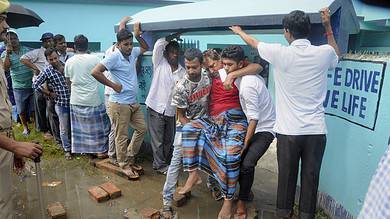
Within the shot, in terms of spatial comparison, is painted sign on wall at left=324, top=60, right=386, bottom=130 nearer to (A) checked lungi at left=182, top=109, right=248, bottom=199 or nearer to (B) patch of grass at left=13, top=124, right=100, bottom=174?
(A) checked lungi at left=182, top=109, right=248, bottom=199

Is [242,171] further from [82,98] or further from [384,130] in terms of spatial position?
[82,98]

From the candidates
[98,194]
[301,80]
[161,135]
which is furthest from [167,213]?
[301,80]

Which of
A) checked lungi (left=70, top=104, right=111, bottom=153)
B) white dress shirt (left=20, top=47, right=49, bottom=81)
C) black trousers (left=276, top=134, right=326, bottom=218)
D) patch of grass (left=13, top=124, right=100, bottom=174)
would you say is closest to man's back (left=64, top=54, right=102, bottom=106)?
checked lungi (left=70, top=104, right=111, bottom=153)

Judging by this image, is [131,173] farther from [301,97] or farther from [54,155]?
[301,97]

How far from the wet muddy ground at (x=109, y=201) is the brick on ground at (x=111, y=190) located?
2.3 inches

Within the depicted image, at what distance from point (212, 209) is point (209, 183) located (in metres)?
0.44

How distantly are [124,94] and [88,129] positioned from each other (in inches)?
42.8

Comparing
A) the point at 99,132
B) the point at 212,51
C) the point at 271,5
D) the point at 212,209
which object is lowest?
the point at 212,209

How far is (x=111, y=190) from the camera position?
3.83 m

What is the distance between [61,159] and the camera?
16.4 ft

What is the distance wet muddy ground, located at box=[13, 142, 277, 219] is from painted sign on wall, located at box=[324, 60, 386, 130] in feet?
4.49

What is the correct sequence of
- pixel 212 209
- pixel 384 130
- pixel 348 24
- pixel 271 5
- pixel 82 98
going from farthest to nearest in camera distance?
pixel 82 98, pixel 212 209, pixel 271 5, pixel 348 24, pixel 384 130

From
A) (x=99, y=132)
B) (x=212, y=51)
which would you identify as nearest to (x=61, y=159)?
(x=99, y=132)

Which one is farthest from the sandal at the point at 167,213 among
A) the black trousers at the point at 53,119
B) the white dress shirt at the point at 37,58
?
the white dress shirt at the point at 37,58
